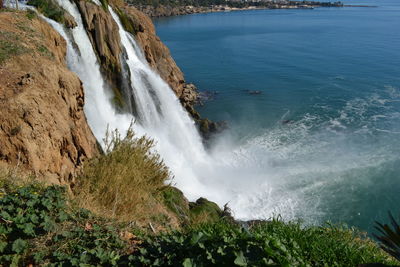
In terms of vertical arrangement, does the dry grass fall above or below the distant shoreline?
above

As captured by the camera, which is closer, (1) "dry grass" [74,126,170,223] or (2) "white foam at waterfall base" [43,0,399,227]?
(1) "dry grass" [74,126,170,223]

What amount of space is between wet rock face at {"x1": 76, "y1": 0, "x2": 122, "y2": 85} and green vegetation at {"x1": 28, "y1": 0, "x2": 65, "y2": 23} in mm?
1775

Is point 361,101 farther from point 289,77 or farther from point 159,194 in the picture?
point 159,194

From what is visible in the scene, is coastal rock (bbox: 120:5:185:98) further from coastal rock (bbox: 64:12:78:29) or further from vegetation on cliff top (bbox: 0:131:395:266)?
vegetation on cliff top (bbox: 0:131:395:266)

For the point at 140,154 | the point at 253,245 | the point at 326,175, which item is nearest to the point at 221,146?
the point at 326,175

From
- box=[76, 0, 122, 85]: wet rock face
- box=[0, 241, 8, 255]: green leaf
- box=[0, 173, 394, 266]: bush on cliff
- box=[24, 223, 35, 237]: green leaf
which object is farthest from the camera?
box=[76, 0, 122, 85]: wet rock face

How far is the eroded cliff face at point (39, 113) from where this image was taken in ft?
23.1

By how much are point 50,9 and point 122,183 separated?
1206 centimetres

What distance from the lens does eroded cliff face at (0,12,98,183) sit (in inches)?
277

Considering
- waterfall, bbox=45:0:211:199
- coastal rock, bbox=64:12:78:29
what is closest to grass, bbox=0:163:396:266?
waterfall, bbox=45:0:211:199

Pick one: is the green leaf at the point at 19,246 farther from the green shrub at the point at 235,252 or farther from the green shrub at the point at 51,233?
the green shrub at the point at 235,252

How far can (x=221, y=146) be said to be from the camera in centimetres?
2256

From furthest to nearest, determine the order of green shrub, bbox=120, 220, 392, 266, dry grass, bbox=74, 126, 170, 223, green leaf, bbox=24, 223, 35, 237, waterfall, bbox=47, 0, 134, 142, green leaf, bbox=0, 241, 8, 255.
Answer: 1. waterfall, bbox=47, 0, 134, 142
2. dry grass, bbox=74, 126, 170, 223
3. green leaf, bbox=24, 223, 35, 237
4. green leaf, bbox=0, 241, 8, 255
5. green shrub, bbox=120, 220, 392, 266

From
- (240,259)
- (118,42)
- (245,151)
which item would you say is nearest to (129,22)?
(118,42)
